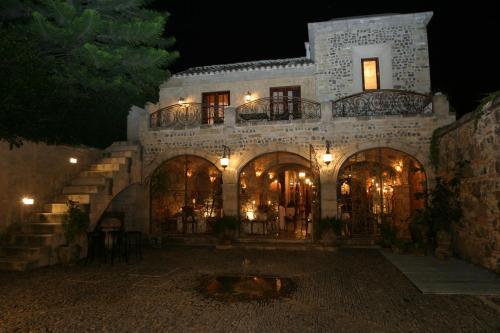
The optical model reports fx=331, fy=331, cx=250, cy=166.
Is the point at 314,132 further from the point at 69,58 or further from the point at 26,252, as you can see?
the point at 26,252

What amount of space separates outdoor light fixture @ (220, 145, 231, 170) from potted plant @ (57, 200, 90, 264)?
454 centimetres

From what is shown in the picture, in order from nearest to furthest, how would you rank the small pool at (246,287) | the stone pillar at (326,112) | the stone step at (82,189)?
1. the small pool at (246,287)
2. the stone step at (82,189)
3. the stone pillar at (326,112)

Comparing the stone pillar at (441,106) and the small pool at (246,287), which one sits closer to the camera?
the small pool at (246,287)

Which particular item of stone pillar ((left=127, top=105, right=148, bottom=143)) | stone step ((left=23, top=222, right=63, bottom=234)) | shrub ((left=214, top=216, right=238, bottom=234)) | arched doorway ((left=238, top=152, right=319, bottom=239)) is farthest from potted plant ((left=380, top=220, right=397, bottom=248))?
stone pillar ((left=127, top=105, right=148, bottom=143))

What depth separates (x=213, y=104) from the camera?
1466cm

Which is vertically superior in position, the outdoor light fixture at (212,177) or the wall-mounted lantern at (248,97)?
the wall-mounted lantern at (248,97)

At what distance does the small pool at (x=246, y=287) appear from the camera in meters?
5.55

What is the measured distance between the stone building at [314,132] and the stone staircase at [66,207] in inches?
35.7

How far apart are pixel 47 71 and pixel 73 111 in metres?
1.80

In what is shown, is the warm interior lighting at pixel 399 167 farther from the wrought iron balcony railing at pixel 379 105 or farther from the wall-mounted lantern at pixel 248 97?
the wall-mounted lantern at pixel 248 97

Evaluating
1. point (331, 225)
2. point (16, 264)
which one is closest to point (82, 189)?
point (16, 264)

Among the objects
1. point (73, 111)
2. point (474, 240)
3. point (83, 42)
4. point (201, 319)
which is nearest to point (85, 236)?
point (73, 111)

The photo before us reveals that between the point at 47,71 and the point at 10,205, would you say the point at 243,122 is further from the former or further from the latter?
the point at 10,205

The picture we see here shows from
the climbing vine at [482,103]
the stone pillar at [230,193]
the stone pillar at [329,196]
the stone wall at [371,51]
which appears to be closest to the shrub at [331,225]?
the stone pillar at [329,196]
